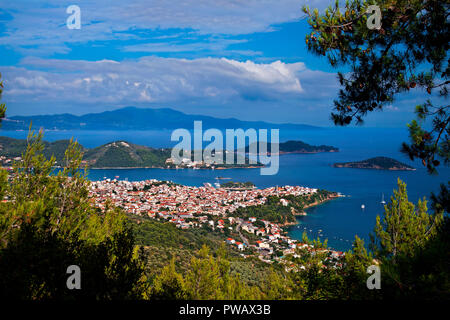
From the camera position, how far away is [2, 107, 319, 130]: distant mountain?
11100cm

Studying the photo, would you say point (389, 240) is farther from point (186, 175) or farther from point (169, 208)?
point (186, 175)

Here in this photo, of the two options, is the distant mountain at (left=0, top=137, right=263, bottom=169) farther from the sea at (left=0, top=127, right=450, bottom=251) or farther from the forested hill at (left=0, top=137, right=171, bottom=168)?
the sea at (left=0, top=127, right=450, bottom=251)

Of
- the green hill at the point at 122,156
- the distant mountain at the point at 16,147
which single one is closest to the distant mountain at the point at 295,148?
the green hill at the point at 122,156

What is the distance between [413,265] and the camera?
9.05 feet

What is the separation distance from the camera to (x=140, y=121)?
517 feet

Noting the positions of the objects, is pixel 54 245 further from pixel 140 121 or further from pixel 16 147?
pixel 140 121

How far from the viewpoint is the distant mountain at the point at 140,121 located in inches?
4370

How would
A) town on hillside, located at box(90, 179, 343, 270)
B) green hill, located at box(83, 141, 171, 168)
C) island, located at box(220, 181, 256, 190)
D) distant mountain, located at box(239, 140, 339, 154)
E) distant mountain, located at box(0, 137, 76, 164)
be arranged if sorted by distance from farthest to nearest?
distant mountain, located at box(239, 140, 339, 154)
green hill, located at box(83, 141, 171, 168)
island, located at box(220, 181, 256, 190)
distant mountain, located at box(0, 137, 76, 164)
town on hillside, located at box(90, 179, 343, 270)

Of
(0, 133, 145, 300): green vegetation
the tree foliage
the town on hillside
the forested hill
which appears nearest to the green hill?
the forested hill
